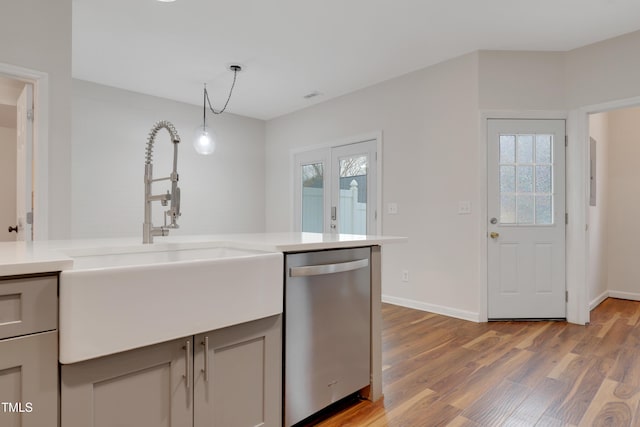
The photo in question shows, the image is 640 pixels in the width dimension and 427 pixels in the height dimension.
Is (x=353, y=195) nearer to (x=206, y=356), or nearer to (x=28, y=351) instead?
(x=206, y=356)

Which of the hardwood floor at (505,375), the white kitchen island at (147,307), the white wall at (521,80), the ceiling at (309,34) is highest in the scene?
the ceiling at (309,34)

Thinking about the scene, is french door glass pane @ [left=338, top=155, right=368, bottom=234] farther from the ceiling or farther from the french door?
the ceiling

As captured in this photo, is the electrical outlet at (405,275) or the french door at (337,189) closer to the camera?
the electrical outlet at (405,275)

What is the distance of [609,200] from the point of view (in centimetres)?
448

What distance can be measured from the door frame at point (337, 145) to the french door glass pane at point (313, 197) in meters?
0.21

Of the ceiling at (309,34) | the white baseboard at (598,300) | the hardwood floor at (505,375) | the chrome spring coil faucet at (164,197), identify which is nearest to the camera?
the chrome spring coil faucet at (164,197)

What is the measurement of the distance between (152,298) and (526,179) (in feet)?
11.6

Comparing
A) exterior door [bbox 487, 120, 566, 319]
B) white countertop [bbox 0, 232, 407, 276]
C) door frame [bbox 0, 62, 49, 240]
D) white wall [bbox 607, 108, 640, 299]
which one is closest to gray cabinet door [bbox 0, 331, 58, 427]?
white countertop [bbox 0, 232, 407, 276]

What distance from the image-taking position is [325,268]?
5.50 ft

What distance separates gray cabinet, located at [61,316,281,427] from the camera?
3.49ft

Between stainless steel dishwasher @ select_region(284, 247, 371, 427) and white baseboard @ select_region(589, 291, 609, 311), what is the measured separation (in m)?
3.27

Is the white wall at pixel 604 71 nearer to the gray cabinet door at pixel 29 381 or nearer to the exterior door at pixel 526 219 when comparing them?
the exterior door at pixel 526 219

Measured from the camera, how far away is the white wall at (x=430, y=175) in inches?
141

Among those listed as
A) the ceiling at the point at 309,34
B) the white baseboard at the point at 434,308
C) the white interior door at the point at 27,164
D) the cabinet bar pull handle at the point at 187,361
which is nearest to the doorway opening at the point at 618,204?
the ceiling at the point at 309,34
